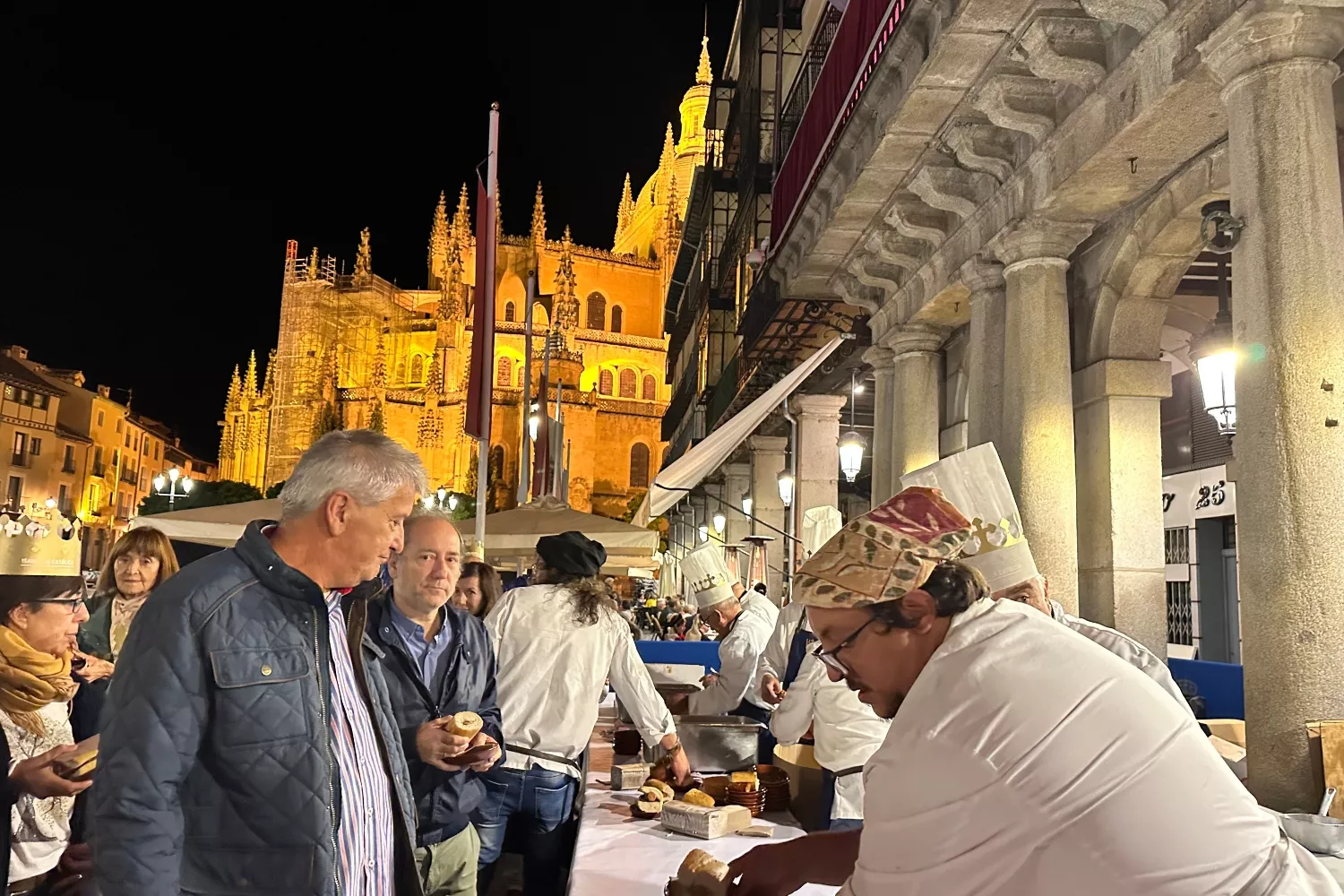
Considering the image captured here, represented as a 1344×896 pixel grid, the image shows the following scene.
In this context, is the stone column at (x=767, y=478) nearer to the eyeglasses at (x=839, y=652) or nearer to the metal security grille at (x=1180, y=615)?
the metal security grille at (x=1180, y=615)

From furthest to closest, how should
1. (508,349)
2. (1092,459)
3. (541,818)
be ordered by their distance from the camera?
1. (508,349)
2. (1092,459)
3. (541,818)

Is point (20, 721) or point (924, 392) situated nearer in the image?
point (20, 721)

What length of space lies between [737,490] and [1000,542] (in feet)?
69.0

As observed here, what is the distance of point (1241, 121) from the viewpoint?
4.89m

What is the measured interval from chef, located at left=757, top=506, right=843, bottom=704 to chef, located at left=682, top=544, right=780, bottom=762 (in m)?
0.24

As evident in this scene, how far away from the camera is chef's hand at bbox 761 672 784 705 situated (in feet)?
15.7

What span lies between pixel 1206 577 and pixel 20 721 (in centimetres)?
1290

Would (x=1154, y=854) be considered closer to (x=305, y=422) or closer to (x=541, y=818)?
(x=541, y=818)

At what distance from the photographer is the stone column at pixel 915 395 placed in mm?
10516

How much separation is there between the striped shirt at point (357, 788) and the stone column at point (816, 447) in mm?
12980

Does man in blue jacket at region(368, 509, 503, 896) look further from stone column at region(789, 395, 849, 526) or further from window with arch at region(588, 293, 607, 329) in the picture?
window with arch at region(588, 293, 607, 329)

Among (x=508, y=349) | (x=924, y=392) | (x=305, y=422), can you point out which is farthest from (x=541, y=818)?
(x=305, y=422)

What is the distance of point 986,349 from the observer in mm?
8328

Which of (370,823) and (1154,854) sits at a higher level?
(1154,854)
